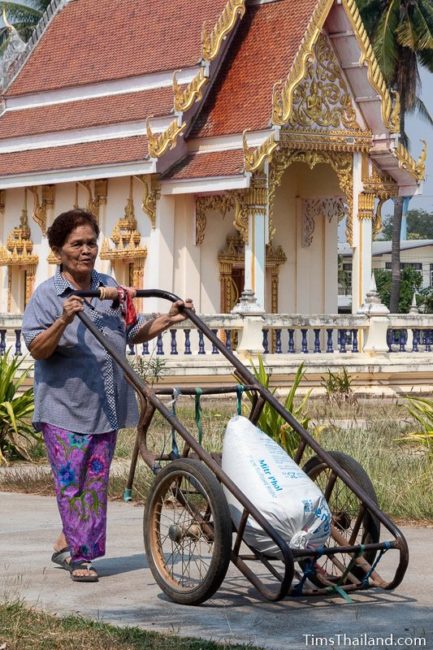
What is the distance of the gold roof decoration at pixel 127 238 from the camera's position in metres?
24.5

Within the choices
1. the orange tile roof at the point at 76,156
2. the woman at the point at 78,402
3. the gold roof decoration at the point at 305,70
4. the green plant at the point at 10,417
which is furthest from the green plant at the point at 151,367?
the woman at the point at 78,402

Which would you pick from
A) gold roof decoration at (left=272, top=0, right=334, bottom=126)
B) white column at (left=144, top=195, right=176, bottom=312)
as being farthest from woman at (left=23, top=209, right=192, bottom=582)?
white column at (left=144, top=195, right=176, bottom=312)

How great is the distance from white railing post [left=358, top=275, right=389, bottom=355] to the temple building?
4.80ft

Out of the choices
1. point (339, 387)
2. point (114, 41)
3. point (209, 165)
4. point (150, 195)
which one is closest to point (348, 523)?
point (339, 387)

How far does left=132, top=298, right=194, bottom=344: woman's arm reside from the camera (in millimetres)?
7332

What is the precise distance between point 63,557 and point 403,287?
1950 inches

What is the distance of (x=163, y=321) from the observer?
7520mm

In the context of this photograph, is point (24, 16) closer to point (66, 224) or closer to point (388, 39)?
point (388, 39)

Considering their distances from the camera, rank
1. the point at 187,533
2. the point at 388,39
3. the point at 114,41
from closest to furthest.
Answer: the point at 187,533, the point at 114,41, the point at 388,39

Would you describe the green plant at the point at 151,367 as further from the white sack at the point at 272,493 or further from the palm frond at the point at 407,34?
the palm frond at the point at 407,34

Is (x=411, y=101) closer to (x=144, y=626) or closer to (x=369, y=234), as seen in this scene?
(x=369, y=234)

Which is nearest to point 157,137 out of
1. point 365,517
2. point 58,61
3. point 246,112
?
point 246,112

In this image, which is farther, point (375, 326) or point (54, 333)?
point (375, 326)

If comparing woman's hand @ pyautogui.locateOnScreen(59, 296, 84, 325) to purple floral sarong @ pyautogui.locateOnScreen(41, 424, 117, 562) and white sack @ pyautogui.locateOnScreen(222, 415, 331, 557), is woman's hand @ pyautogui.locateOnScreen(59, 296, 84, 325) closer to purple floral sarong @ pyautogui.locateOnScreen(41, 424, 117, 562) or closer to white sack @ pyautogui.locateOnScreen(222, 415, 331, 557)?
purple floral sarong @ pyautogui.locateOnScreen(41, 424, 117, 562)
